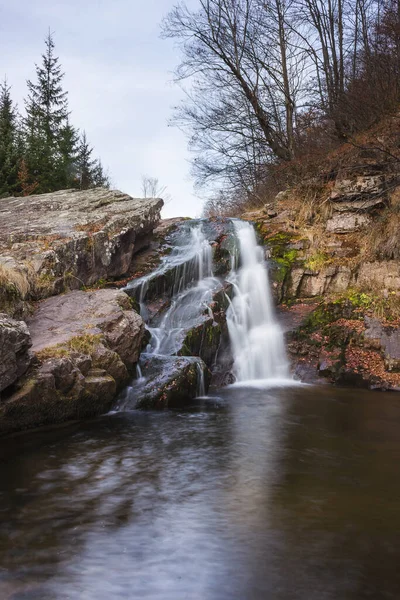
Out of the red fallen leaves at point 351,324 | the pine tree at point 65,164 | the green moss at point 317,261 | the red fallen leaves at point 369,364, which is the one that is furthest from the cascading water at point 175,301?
the pine tree at point 65,164

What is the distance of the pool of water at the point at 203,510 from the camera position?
293 cm

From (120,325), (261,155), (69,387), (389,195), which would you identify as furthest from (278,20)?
(69,387)

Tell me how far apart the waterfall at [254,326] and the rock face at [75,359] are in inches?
116

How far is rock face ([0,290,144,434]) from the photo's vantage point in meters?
6.12

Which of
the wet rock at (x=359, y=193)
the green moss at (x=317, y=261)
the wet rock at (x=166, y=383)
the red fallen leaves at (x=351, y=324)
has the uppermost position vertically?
the wet rock at (x=359, y=193)

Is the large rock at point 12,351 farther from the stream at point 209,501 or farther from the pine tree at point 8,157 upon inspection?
the pine tree at point 8,157

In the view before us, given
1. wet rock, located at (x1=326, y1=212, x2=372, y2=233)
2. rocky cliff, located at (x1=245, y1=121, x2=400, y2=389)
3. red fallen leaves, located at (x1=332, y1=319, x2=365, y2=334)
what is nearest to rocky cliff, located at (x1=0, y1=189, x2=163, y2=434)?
rocky cliff, located at (x1=245, y1=121, x2=400, y2=389)

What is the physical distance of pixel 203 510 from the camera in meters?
4.05

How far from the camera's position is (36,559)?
313 centimetres

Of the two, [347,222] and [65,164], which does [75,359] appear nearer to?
[347,222]

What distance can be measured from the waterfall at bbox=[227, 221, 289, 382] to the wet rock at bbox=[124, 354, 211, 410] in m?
1.82

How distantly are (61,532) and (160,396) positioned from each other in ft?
13.9

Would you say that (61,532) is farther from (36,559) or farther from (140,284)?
(140,284)

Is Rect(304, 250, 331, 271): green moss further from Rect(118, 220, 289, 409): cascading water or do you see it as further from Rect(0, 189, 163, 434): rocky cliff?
Rect(0, 189, 163, 434): rocky cliff
